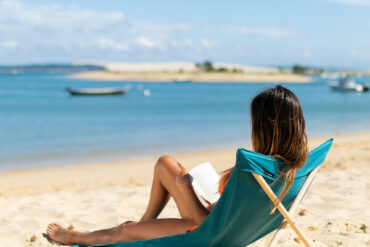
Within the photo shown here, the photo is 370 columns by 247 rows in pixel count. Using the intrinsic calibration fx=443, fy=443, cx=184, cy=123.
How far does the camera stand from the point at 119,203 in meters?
4.67

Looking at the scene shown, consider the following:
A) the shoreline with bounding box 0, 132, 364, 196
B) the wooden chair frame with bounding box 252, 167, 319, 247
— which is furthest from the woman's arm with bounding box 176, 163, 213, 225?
the shoreline with bounding box 0, 132, 364, 196

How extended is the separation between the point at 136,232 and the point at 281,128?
1183 millimetres

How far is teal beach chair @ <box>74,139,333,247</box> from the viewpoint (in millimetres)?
2209

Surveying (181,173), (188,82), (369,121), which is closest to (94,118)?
Result: (369,121)

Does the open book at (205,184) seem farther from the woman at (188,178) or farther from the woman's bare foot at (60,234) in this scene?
the woman's bare foot at (60,234)

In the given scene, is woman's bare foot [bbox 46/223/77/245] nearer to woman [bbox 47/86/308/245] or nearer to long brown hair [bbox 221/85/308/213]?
woman [bbox 47/86/308/245]

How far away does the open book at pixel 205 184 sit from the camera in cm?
263

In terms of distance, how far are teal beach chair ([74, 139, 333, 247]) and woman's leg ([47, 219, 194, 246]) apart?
10cm

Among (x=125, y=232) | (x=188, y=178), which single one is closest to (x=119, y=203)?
(x=125, y=232)

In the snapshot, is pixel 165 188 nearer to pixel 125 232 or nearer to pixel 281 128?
pixel 125 232

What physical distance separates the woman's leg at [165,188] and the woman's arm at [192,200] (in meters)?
0.05

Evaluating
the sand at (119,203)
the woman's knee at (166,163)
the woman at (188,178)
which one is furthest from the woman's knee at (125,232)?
the sand at (119,203)

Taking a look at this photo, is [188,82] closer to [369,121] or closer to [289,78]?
[289,78]

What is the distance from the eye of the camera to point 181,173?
269 cm
